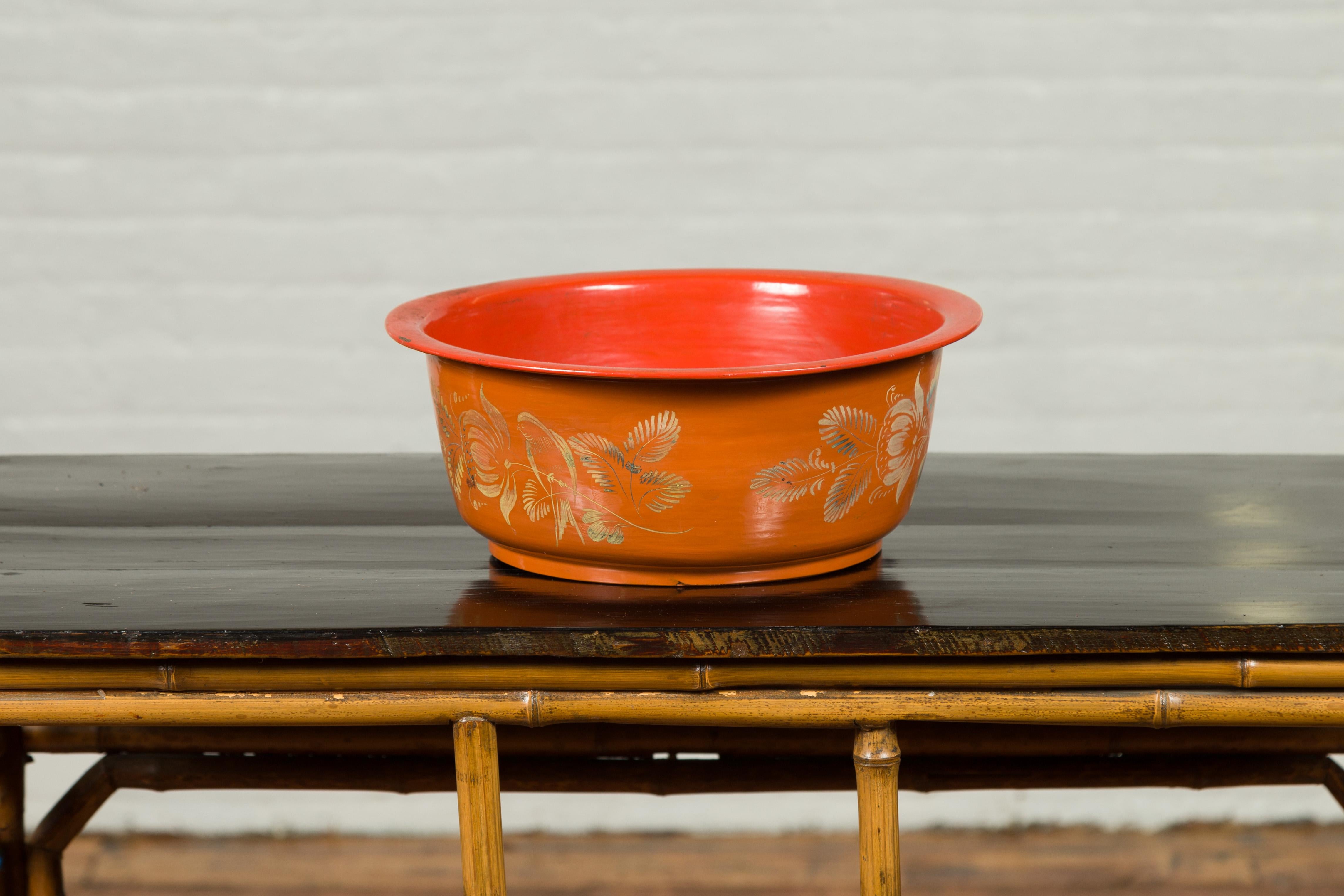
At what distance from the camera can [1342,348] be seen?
1.62 metres

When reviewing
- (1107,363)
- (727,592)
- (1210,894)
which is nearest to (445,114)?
(1107,363)

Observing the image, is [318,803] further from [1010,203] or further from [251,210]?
[1010,203]

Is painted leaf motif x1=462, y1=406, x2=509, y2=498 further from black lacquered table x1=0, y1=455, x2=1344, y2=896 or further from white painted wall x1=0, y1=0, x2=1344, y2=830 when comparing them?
white painted wall x1=0, y1=0, x2=1344, y2=830

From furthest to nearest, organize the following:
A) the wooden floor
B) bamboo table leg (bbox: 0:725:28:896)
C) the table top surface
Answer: the wooden floor → bamboo table leg (bbox: 0:725:28:896) → the table top surface

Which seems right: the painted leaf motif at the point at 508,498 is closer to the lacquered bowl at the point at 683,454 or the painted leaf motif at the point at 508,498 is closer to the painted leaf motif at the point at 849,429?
the lacquered bowl at the point at 683,454

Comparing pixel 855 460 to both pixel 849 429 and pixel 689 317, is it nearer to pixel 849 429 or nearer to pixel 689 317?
pixel 849 429

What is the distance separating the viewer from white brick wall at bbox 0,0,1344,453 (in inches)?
60.8

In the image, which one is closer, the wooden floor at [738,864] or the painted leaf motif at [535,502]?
the painted leaf motif at [535,502]

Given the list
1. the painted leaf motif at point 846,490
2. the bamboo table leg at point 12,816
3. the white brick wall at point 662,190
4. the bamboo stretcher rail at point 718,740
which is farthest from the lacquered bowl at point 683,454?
A: the white brick wall at point 662,190

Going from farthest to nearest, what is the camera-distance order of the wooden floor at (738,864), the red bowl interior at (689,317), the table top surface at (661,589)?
1. the wooden floor at (738,864)
2. the red bowl interior at (689,317)
3. the table top surface at (661,589)

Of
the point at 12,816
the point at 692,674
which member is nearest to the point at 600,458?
the point at 692,674

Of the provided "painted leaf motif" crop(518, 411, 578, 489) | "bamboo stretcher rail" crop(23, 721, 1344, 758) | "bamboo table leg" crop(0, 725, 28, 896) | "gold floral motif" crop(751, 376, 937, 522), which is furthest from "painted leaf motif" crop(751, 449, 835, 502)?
"bamboo table leg" crop(0, 725, 28, 896)

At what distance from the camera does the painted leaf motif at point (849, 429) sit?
69cm

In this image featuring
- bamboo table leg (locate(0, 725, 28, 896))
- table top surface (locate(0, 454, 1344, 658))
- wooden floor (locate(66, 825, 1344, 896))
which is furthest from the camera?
wooden floor (locate(66, 825, 1344, 896))
